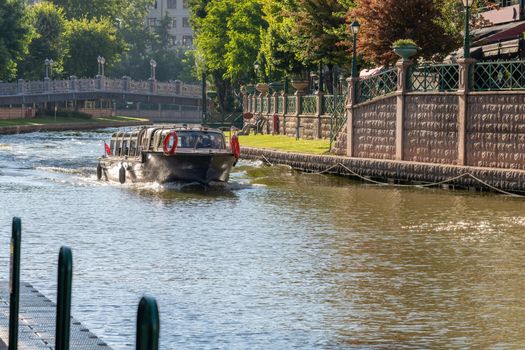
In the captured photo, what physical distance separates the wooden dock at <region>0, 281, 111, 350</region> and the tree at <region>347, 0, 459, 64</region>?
1500 inches

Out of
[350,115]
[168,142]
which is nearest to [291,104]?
[350,115]

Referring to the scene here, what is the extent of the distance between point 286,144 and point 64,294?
5078 centimetres

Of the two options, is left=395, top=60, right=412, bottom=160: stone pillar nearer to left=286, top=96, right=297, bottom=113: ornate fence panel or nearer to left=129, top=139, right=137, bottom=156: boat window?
left=129, top=139, right=137, bottom=156: boat window

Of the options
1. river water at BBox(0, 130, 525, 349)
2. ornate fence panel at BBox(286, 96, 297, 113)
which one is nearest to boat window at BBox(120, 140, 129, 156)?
river water at BBox(0, 130, 525, 349)

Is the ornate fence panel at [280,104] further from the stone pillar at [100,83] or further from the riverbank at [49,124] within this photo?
the stone pillar at [100,83]

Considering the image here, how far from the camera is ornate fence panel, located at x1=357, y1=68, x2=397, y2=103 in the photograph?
155 feet

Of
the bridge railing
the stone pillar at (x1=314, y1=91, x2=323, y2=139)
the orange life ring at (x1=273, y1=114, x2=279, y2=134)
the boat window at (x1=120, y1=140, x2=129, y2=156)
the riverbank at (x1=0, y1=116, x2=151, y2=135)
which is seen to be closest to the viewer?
the boat window at (x1=120, y1=140, x2=129, y2=156)

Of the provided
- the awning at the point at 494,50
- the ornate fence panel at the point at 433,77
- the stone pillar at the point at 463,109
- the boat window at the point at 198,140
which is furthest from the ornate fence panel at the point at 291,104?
the boat window at the point at 198,140

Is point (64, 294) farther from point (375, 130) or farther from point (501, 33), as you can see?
point (501, 33)

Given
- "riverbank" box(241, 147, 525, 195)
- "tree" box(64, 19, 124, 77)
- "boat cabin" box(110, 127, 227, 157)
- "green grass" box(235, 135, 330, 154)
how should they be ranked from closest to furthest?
"riverbank" box(241, 147, 525, 195)
"boat cabin" box(110, 127, 227, 157)
"green grass" box(235, 135, 330, 154)
"tree" box(64, 19, 124, 77)

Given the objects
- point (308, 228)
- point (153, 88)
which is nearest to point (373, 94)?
point (308, 228)

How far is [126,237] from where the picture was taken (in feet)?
82.6

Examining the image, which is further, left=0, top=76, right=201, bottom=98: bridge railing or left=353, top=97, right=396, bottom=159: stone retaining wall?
left=0, top=76, right=201, bottom=98: bridge railing

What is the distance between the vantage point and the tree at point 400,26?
50844 mm
